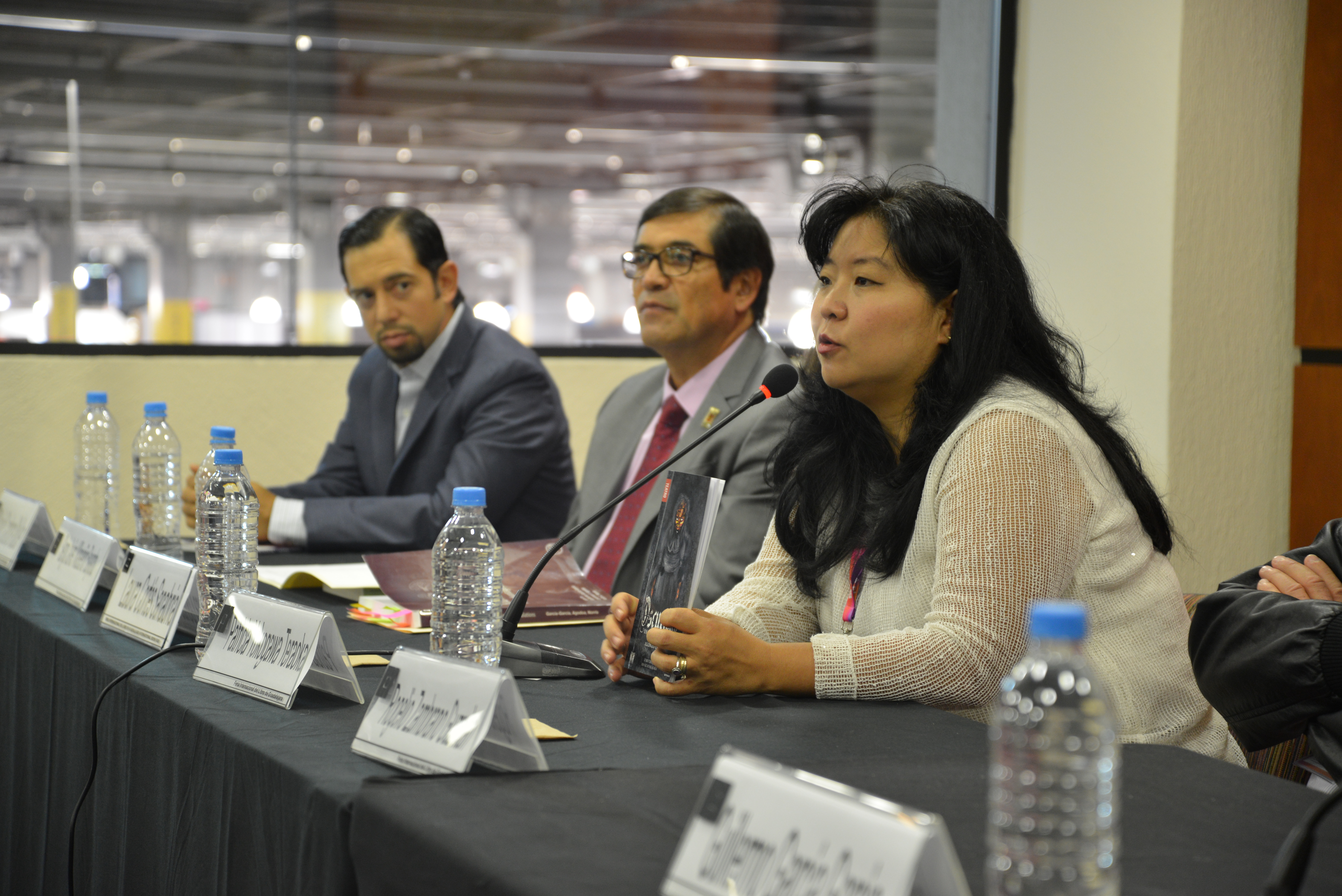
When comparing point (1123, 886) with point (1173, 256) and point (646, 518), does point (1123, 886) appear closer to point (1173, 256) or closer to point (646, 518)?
point (646, 518)

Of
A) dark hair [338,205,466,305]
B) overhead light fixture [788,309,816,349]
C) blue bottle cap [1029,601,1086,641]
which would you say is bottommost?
blue bottle cap [1029,601,1086,641]

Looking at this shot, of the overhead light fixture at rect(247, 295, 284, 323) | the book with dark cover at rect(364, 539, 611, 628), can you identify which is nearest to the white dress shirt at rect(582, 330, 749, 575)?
the book with dark cover at rect(364, 539, 611, 628)

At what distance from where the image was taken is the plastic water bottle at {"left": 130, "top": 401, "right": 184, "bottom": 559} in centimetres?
262

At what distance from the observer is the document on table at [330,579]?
1909 mm

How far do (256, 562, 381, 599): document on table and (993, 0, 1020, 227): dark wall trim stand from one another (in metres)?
1.89

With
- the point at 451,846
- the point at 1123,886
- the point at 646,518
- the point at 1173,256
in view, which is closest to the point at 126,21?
the point at 646,518

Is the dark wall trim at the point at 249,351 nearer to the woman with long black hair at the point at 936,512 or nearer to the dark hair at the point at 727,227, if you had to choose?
the dark hair at the point at 727,227

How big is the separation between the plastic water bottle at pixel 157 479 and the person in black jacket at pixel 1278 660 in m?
1.91

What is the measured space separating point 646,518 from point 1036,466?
2.69 ft

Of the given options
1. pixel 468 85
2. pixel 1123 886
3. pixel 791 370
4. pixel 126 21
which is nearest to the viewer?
pixel 1123 886

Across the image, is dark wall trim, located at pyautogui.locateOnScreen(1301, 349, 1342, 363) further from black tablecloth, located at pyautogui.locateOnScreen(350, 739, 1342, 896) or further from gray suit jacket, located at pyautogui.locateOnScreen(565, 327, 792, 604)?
black tablecloth, located at pyautogui.locateOnScreen(350, 739, 1342, 896)

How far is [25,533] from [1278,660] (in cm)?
198

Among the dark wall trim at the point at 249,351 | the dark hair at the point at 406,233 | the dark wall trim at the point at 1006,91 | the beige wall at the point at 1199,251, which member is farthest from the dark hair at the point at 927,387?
the dark wall trim at the point at 1006,91

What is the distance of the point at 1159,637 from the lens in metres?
1.43
